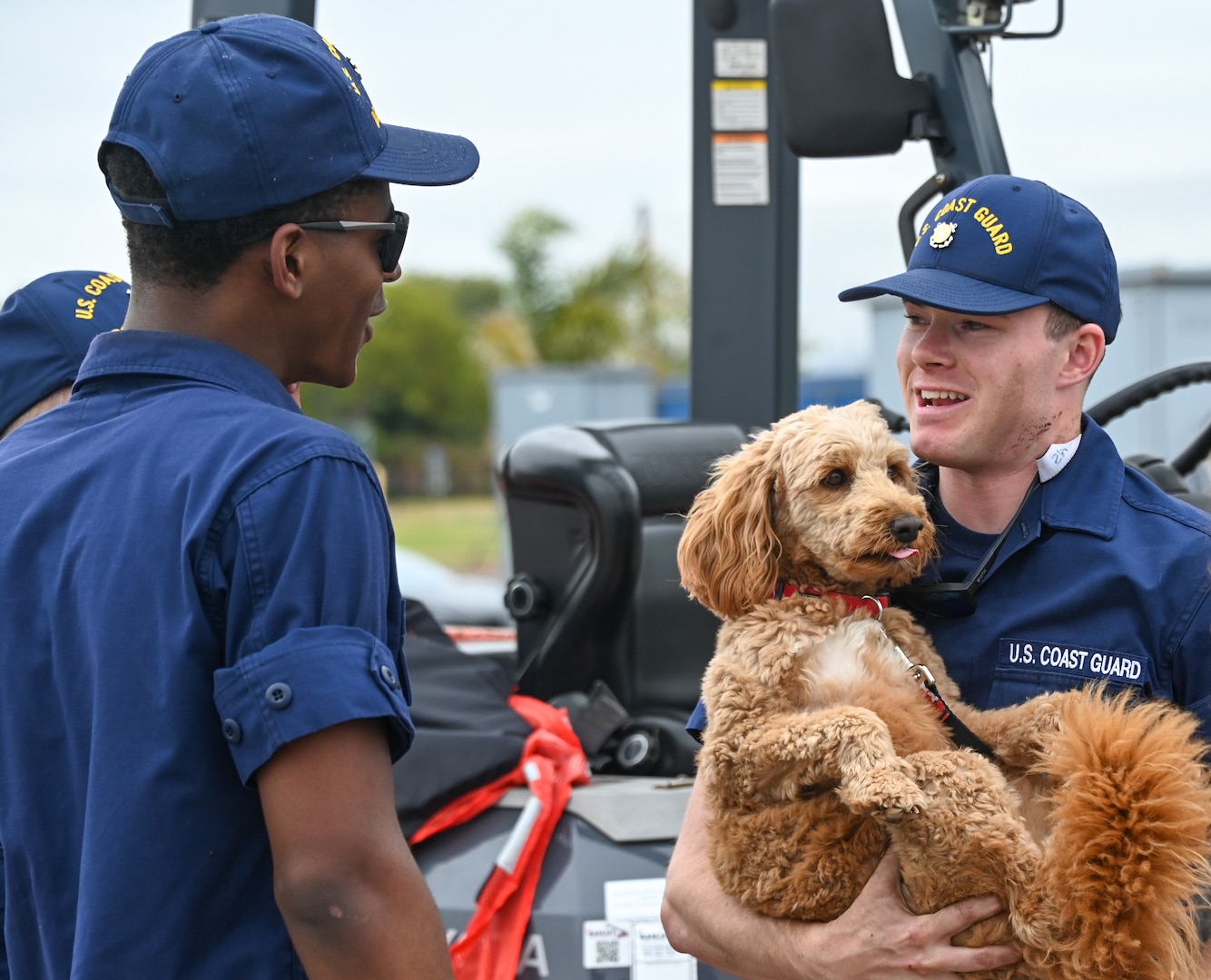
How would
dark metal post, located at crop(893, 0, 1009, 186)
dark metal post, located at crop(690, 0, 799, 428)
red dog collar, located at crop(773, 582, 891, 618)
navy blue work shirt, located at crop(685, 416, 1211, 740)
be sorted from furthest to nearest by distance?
dark metal post, located at crop(690, 0, 799, 428) < dark metal post, located at crop(893, 0, 1009, 186) < red dog collar, located at crop(773, 582, 891, 618) < navy blue work shirt, located at crop(685, 416, 1211, 740)

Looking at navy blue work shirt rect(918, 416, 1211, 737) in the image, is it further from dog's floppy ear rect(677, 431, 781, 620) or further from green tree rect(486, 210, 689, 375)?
green tree rect(486, 210, 689, 375)

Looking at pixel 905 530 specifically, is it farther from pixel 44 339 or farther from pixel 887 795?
pixel 44 339

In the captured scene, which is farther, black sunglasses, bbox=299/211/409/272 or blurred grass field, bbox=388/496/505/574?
blurred grass field, bbox=388/496/505/574

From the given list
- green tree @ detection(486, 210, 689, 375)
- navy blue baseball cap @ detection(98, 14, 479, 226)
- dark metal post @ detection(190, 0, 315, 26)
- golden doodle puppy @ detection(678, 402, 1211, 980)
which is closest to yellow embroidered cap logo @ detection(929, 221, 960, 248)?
golden doodle puppy @ detection(678, 402, 1211, 980)

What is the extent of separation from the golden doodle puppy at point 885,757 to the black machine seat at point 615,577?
95cm

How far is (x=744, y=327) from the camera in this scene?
3.91 meters

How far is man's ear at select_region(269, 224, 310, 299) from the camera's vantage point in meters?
1.55

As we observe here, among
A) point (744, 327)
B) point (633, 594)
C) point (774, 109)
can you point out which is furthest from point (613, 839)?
point (774, 109)

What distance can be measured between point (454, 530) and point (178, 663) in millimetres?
40740

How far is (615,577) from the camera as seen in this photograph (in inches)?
133

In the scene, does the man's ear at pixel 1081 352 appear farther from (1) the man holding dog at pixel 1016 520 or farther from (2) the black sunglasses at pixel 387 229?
(2) the black sunglasses at pixel 387 229

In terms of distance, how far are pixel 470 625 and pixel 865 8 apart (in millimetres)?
6679

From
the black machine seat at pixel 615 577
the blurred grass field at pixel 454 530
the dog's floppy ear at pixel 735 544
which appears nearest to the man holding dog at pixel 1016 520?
the dog's floppy ear at pixel 735 544

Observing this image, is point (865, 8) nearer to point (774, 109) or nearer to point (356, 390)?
point (774, 109)
